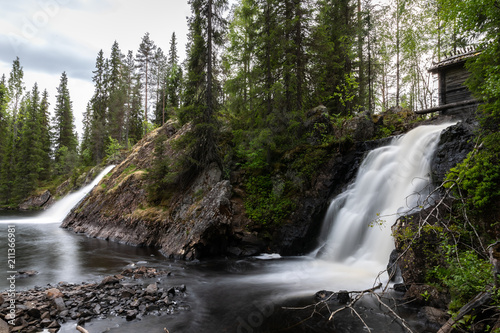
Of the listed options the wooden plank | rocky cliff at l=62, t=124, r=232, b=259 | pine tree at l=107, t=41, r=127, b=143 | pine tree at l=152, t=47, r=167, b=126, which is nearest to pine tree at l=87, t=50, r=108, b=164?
pine tree at l=107, t=41, r=127, b=143

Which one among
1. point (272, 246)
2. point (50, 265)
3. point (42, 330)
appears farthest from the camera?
point (272, 246)

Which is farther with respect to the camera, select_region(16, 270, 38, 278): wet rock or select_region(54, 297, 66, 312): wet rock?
select_region(16, 270, 38, 278): wet rock

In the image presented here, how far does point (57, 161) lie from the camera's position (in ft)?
168

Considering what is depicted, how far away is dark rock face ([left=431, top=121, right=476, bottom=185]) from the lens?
322 inches

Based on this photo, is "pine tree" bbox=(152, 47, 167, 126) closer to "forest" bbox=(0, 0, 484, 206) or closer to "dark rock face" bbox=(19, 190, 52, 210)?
"forest" bbox=(0, 0, 484, 206)

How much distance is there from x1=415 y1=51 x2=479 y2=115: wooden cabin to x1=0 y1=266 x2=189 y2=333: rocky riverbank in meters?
15.6

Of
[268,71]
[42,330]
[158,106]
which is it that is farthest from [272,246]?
[158,106]

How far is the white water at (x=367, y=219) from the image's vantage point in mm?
8398

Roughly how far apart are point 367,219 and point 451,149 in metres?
3.58

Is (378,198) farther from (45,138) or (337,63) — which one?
(45,138)

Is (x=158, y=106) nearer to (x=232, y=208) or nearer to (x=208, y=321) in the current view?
(x=232, y=208)

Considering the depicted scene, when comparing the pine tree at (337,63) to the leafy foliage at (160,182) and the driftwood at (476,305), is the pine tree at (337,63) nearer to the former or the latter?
the leafy foliage at (160,182)

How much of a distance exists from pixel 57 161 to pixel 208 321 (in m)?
58.2

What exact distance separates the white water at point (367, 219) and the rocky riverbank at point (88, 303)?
2.99 m
